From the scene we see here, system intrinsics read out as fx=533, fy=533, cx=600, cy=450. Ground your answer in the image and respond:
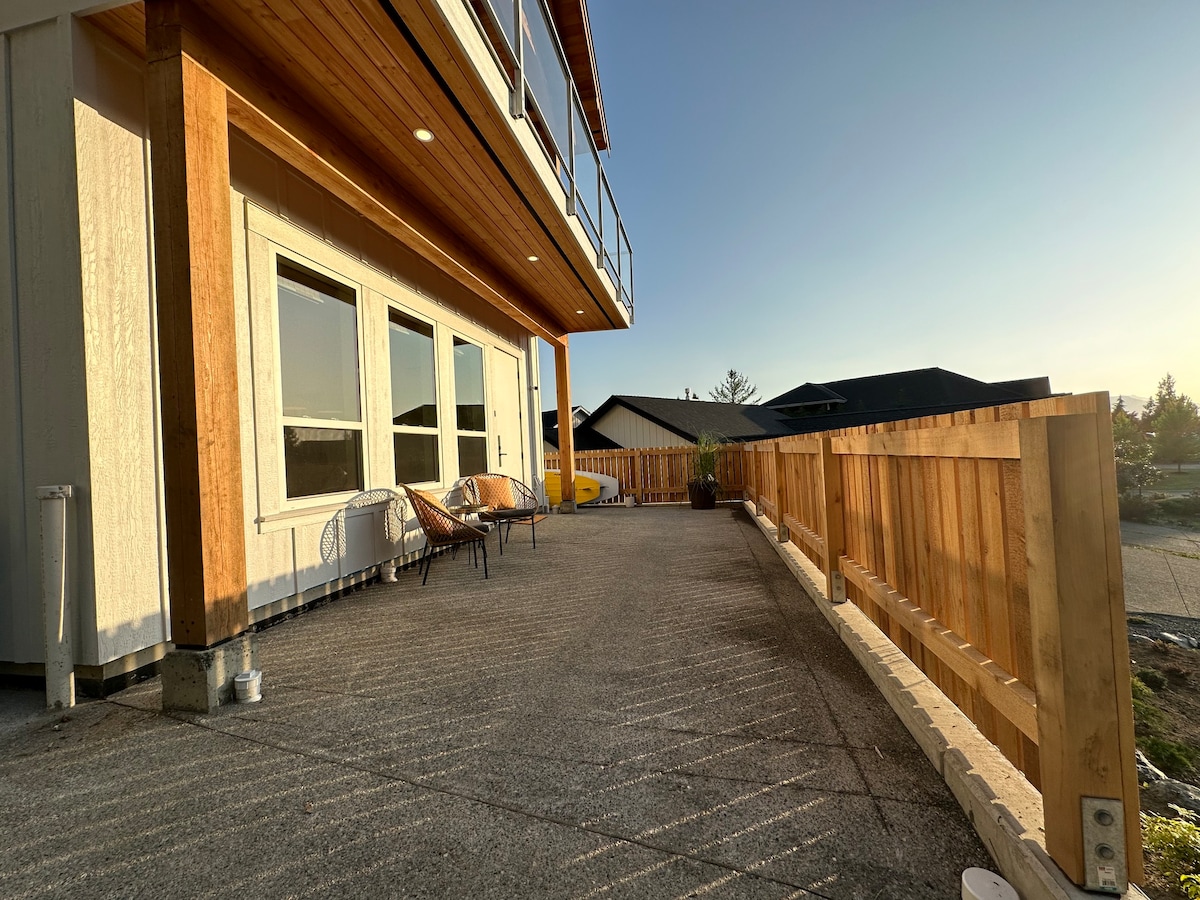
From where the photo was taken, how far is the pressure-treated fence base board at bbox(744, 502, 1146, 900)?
1094 millimetres

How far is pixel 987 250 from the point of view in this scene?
887 inches

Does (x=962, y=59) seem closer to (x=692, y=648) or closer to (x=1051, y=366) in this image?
(x=692, y=648)

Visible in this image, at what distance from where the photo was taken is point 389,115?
320 cm

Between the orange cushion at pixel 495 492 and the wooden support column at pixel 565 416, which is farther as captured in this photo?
the wooden support column at pixel 565 416

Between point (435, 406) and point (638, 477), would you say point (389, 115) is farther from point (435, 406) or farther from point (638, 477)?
point (638, 477)

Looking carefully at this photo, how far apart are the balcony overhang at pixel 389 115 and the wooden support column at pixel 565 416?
3.61 meters

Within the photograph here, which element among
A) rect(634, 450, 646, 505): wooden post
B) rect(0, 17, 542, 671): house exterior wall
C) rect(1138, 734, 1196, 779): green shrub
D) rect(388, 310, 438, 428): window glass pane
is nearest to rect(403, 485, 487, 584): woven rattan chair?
rect(388, 310, 438, 428): window glass pane

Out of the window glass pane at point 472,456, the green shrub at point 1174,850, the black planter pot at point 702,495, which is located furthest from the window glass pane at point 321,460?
the black planter pot at point 702,495

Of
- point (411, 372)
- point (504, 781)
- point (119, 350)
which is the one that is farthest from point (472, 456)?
point (504, 781)

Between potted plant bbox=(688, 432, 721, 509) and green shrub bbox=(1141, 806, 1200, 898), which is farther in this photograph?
potted plant bbox=(688, 432, 721, 509)

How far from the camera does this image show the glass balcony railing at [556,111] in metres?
3.49

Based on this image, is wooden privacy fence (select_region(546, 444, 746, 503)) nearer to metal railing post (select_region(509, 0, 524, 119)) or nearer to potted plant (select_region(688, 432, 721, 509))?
potted plant (select_region(688, 432, 721, 509))

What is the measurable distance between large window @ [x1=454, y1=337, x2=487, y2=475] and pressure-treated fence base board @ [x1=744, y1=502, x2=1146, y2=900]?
16.2 ft

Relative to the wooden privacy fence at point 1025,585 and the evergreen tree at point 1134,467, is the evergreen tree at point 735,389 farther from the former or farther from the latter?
the wooden privacy fence at point 1025,585
